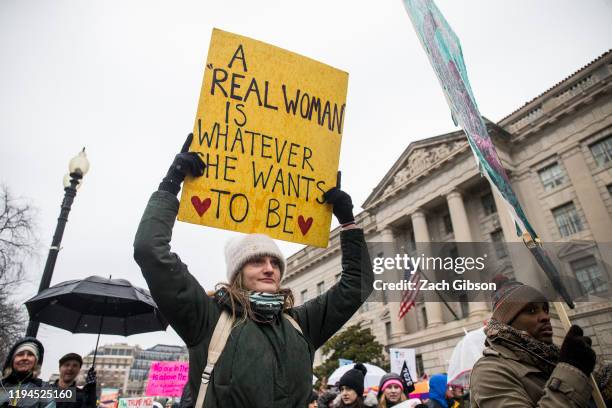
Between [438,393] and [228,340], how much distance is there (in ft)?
14.7

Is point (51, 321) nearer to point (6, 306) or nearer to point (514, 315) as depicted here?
point (514, 315)

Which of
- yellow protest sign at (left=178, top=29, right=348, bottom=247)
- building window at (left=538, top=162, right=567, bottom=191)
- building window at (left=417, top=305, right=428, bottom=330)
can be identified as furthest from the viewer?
building window at (left=417, top=305, right=428, bottom=330)

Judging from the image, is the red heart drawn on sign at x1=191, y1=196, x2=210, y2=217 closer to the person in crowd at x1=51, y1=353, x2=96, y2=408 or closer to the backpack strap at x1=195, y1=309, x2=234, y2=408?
the backpack strap at x1=195, y1=309, x2=234, y2=408

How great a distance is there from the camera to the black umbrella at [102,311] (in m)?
4.91

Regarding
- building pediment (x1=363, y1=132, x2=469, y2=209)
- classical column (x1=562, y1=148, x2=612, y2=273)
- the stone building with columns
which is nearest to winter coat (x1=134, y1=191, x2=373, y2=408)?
the stone building with columns

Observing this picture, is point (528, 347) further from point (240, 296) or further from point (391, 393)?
point (391, 393)

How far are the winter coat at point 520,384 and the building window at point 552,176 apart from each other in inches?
934

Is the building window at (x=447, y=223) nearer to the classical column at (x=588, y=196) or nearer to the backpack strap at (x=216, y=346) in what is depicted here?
the classical column at (x=588, y=196)

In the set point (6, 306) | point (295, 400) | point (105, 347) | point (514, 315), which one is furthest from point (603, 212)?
Result: point (105, 347)

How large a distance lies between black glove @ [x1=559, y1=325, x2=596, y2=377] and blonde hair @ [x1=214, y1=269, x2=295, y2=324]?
1.26 metres

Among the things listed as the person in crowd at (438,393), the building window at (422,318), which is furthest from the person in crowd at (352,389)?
the building window at (422,318)

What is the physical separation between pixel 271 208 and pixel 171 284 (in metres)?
0.91

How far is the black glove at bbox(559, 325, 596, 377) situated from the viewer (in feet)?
5.33

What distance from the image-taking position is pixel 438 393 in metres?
4.96
